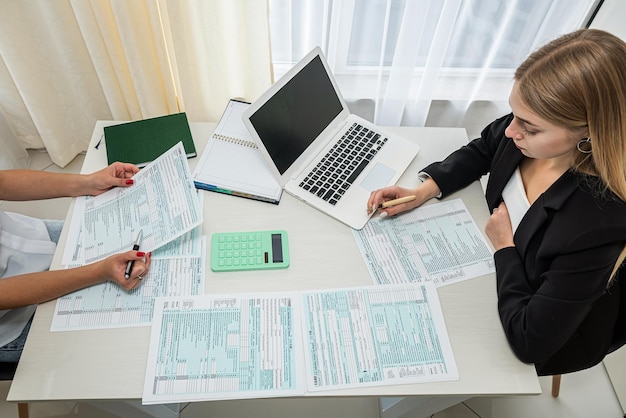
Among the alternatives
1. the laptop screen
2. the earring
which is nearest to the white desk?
the laptop screen

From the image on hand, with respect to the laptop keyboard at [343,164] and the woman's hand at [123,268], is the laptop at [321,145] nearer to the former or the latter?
the laptop keyboard at [343,164]

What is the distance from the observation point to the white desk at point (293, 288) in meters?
0.99

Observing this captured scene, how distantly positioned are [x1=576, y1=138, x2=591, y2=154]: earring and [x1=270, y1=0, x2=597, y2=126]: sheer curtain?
0.94 meters

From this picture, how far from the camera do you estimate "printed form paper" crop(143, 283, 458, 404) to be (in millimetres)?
992

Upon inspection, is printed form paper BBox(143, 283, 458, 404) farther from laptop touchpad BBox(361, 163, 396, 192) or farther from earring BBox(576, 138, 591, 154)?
earring BBox(576, 138, 591, 154)

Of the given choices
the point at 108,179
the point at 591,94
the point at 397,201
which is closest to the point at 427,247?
the point at 397,201

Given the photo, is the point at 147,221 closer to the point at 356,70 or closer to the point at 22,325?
the point at 22,325

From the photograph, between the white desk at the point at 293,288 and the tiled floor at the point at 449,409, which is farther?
the tiled floor at the point at 449,409

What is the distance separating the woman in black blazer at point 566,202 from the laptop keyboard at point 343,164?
1.29 feet

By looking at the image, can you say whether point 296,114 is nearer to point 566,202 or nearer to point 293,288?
point 293,288

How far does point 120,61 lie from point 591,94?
157cm

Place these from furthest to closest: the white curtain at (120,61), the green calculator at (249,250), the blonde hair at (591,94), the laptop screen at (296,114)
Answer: the white curtain at (120,61) < the laptop screen at (296,114) < the green calculator at (249,250) < the blonde hair at (591,94)

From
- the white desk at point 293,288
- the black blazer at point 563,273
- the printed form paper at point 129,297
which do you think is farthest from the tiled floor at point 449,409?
the printed form paper at point 129,297

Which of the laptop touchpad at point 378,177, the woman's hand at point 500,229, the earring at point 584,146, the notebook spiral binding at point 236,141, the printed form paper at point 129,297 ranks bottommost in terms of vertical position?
the printed form paper at point 129,297
